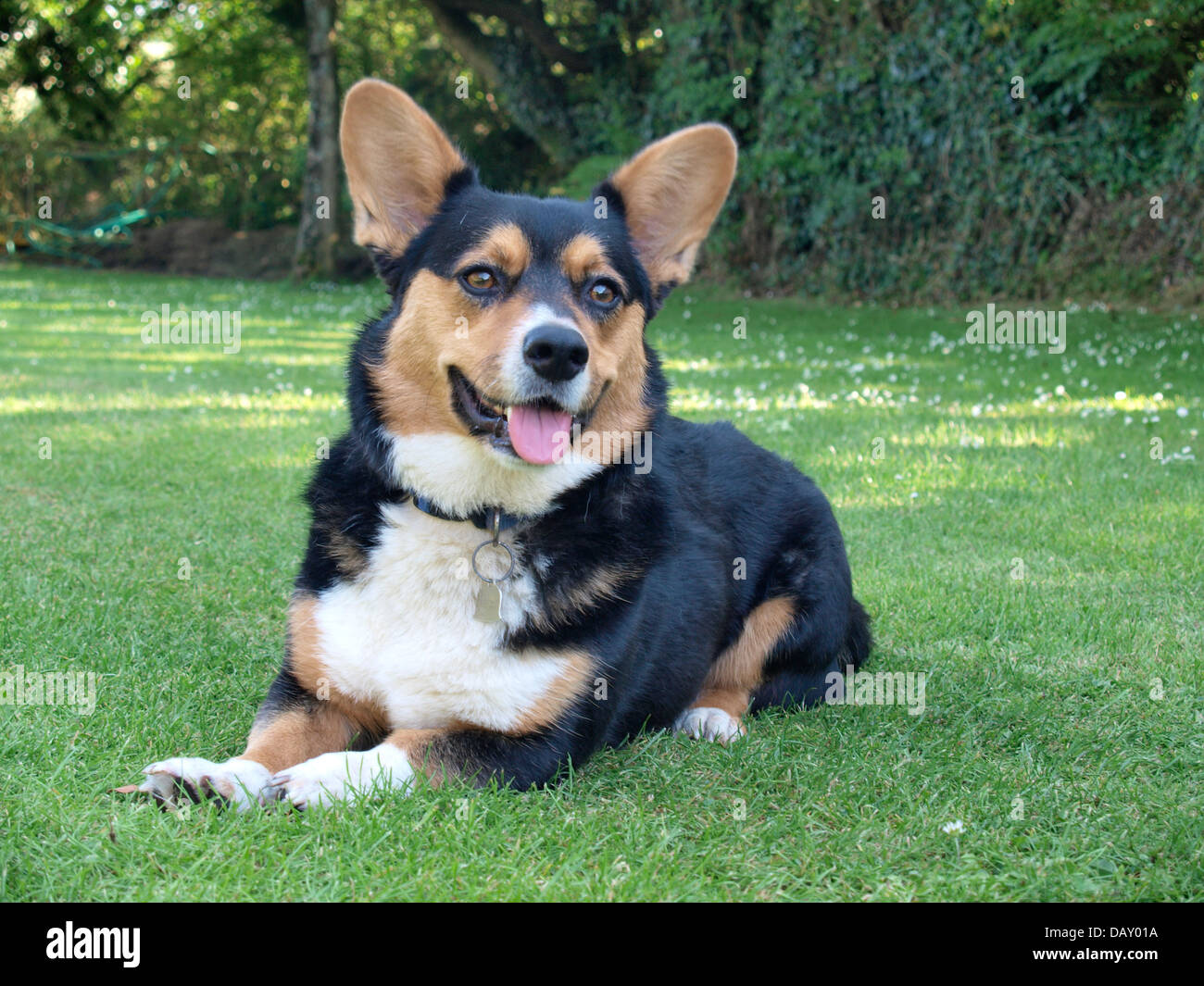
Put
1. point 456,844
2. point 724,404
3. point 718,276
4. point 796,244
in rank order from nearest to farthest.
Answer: point 456,844, point 724,404, point 796,244, point 718,276

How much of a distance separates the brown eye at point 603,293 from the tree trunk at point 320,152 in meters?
18.9

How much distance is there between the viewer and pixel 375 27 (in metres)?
30.7

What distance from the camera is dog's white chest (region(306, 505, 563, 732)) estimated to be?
3.07 metres

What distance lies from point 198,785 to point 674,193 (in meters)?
2.36

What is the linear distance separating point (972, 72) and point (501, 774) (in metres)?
14.2

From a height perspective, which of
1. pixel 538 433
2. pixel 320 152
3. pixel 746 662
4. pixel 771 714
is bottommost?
pixel 771 714

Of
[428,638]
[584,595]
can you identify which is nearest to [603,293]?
[584,595]

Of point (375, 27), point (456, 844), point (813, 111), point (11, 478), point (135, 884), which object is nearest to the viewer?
point (135, 884)

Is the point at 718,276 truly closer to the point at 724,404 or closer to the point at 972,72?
the point at 972,72

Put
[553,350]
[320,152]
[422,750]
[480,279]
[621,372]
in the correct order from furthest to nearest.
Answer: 1. [320,152]
2. [621,372]
3. [480,279]
4. [553,350]
5. [422,750]

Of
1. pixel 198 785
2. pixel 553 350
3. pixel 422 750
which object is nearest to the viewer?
pixel 198 785

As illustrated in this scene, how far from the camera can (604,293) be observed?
350 cm

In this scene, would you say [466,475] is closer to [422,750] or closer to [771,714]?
[422,750]

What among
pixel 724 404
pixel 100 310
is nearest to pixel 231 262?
pixel 100 310
